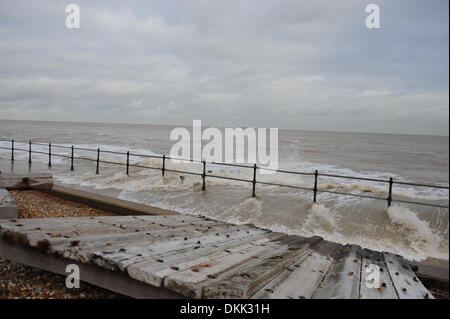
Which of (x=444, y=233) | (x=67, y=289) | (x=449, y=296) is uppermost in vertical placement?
(x=67, y=289)

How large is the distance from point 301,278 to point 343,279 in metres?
0.28

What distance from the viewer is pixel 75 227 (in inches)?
101

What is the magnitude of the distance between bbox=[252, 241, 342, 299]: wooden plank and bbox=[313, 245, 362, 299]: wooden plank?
0.04 m

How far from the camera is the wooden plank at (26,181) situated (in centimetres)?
570

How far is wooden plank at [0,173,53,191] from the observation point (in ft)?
18.7

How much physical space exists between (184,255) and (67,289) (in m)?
0.88

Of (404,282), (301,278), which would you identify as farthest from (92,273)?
(404,282)

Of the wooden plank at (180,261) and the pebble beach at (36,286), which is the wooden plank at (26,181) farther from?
the wooden plank at (180,261)

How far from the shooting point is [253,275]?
1.83m

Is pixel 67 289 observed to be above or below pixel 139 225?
below

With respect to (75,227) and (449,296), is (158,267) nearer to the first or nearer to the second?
(75,227)

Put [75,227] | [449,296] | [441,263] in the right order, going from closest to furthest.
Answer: [75,227]
[449,296]
[441,263]

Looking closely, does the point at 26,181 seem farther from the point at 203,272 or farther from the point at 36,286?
the point at 203,272
